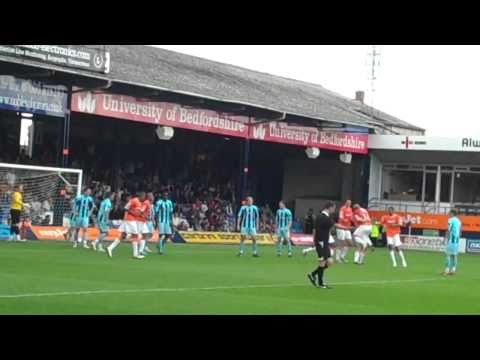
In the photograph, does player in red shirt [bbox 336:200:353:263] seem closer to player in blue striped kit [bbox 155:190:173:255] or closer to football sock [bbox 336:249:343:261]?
football sock [bbox 336:249:343:261]

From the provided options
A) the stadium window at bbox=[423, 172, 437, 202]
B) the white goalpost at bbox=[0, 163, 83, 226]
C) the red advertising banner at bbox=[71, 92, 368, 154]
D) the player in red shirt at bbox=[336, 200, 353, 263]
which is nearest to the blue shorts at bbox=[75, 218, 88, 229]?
the white goalpost at bbox=[0, 163, 83, 226]

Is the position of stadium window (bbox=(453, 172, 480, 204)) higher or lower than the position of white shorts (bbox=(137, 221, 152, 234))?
higher

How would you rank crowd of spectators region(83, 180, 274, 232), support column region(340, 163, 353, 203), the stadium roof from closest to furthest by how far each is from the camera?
1. the stadium roof
2. crowd of spectators region(83, 180, 274, 232)
3. support column region(340, 163, 353, 203)

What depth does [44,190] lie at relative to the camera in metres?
35.7

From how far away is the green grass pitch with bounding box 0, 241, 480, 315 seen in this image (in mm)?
15062

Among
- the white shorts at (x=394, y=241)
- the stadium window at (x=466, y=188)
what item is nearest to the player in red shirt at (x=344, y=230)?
the white shorts at (x=394, y=241)

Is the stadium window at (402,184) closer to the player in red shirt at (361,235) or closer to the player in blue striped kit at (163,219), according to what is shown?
the player in red shirt at (361,235)

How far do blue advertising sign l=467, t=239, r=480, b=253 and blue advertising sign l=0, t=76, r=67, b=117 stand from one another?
2449 cm

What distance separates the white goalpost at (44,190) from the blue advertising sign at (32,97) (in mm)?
2257

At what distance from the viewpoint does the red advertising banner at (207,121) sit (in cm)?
3819
